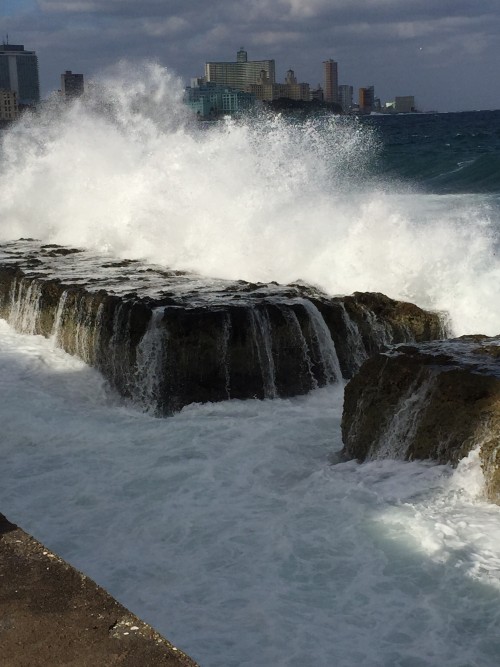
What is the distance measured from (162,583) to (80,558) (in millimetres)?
601

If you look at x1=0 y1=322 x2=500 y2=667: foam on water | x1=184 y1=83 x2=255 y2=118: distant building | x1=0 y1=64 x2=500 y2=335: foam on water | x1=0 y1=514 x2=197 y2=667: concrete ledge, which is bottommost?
x1=0 y1=322 x2=500 y2=667: foam on water

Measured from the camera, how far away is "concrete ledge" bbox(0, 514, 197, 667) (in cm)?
270

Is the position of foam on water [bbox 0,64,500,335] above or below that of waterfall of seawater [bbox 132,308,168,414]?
above

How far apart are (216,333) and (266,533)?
3.31m

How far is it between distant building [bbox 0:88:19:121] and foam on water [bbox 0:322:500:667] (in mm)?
88304

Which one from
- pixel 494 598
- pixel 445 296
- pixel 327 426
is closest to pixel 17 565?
pixel 494 598

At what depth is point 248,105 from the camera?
66.2 m

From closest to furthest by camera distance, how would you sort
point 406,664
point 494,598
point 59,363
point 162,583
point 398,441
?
1. point 406,664
2. point 494,598
3. point 162,583
4. point 398,441
5. point 59,363

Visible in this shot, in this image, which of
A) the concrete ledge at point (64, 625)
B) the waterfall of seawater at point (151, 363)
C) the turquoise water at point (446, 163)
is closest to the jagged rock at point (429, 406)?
the waterfall of seawater at point (151, 363)

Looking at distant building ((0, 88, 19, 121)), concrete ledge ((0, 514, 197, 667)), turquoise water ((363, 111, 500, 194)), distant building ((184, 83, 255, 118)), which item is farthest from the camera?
distant building ((0, 88, 19, 121))

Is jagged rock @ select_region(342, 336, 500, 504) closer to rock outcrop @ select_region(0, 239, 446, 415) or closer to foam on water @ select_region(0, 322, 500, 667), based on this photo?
foam on water @ select_region(0, 322, 500, 667)

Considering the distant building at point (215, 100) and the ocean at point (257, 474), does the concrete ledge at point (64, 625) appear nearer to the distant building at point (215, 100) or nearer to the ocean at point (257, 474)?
the ocean at point (257, 474)

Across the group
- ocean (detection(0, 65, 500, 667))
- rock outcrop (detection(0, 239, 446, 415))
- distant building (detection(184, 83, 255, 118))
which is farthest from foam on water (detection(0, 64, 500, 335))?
distant building (detection(184, 83, 255, 118))

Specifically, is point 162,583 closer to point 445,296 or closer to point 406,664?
point 406,664
